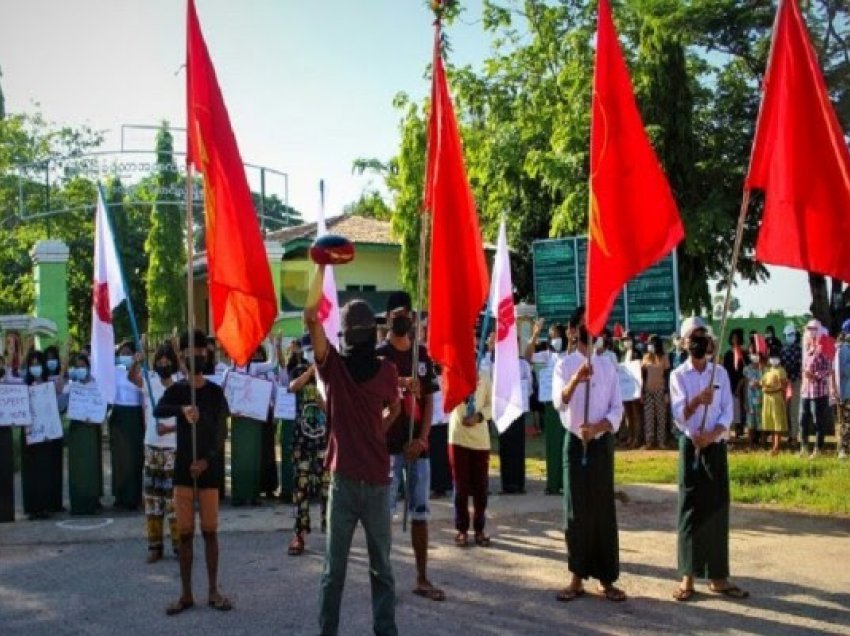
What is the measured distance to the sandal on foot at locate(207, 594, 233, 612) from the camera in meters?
6.54

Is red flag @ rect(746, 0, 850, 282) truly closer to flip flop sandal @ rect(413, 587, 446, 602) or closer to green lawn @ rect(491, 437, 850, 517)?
flip flop sandal @ rect(413, 587, 446, 602)

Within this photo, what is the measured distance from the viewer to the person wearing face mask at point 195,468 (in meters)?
6.54

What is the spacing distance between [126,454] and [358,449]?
5.93 metres

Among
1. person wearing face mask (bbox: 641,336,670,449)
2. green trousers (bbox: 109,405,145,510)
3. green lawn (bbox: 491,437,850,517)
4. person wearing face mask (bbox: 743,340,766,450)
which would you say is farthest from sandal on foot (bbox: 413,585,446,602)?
person wearing face mask (bbox: 641,336,670,449)

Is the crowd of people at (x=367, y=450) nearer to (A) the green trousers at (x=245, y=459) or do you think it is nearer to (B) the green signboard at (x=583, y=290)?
(A) the green trousers at (x=245, y=459)

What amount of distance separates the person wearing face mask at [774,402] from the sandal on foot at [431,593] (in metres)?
10.1

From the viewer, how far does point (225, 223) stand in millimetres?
6625

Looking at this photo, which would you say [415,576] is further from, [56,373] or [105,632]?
[56,373]

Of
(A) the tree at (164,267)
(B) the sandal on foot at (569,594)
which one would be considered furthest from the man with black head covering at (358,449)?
(A) the tree at (164,267)

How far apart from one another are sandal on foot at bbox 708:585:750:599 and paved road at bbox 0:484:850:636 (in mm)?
130

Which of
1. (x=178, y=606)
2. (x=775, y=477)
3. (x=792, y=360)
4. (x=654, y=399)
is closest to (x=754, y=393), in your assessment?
(x=792, y=360)

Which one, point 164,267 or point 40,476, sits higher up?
point 164,267

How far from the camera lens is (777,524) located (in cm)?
952

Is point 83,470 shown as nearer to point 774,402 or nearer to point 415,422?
point 415,422
